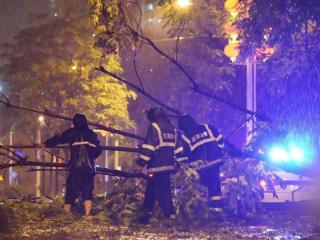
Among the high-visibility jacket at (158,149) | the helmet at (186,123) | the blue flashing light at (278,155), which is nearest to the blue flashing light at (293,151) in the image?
the blue flashing light at (278,155)

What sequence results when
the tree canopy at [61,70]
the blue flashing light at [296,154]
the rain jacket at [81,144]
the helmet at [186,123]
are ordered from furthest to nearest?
1. the tree canopy at [61,70]
2. the blue flashing light at [296,154]
3. the helmet at [186,123]
4. the rain jacket at [81,144]

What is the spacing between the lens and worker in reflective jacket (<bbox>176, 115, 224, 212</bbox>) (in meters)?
7.80

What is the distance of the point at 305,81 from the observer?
8.19m

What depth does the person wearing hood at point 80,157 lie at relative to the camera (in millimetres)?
7770

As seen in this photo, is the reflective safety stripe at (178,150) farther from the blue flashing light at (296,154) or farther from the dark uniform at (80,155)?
the blue flashing light at (296,154)

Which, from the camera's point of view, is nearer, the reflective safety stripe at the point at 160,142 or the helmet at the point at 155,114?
the reflective safety stripe at the point at 160,142

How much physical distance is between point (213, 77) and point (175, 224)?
9.26 meters

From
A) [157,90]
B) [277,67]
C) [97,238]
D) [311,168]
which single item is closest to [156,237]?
[97,238]

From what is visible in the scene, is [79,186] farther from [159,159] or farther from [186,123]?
[186,123]

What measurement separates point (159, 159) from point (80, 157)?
1294 millimetres

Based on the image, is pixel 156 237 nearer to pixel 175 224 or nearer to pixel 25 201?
pixel 175 224

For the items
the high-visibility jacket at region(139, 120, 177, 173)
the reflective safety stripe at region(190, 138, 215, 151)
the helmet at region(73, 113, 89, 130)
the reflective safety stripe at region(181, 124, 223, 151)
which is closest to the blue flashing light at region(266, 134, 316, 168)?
the reflective safety stripe at region(181, 124, 223, 151)

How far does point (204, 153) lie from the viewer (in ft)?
25.7

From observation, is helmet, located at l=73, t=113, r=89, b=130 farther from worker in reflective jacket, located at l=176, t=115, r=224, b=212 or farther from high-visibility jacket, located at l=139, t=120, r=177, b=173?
worker in reflective jacket, located at l=176, t=115, r=224, b=212
